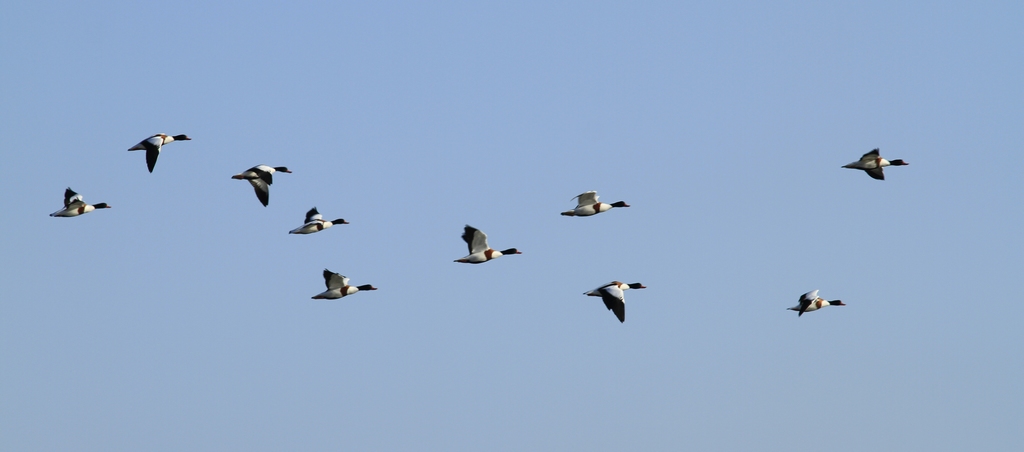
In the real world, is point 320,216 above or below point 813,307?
above

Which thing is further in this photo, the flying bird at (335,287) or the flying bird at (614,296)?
the flying bird at (335,287)

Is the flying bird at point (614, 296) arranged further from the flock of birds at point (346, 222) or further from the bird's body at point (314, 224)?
the bird's body at point (314, 224)

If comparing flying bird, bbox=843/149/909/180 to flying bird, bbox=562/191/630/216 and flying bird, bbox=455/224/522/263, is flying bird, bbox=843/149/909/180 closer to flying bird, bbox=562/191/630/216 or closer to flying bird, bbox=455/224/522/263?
flying bird, bbox=562/191/630/216

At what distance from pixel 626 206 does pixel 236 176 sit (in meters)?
11.3

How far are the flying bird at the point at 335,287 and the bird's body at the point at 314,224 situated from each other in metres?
1.69

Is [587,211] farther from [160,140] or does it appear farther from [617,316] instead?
[160,140]

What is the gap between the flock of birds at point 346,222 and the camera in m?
40.8

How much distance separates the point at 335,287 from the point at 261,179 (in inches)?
146

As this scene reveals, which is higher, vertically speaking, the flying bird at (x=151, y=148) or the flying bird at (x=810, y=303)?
the flying bird at (x=151, y=148)

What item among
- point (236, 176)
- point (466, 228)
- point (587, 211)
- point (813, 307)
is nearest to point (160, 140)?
point (236, 176)

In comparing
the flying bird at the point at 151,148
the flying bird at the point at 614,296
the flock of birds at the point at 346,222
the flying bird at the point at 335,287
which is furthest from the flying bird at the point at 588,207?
the flying bird at the point at 151,148

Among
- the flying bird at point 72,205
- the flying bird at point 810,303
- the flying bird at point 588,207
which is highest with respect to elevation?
the flying bird at point 72,205

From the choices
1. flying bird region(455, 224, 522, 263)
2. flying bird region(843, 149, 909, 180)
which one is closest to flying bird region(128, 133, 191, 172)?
flying bird region(455, 224, 522, 263)

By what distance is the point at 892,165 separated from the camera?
43219 mm
